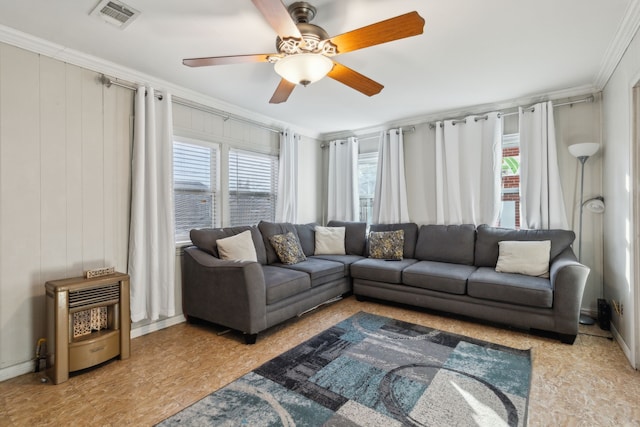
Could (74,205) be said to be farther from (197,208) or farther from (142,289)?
(197,208)

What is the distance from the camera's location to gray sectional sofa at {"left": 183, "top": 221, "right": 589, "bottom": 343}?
8.95ft

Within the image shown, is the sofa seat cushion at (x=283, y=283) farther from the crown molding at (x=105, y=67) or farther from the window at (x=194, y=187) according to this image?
the crown molding at (x=105, y=67)

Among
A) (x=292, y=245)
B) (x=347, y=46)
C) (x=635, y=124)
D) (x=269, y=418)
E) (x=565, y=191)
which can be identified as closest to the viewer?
(x=269, y=418)

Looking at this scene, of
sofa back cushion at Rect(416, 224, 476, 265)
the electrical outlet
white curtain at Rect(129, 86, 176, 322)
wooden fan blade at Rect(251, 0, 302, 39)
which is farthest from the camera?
sofa back cushion at Rect(416, 224, 476, 265)

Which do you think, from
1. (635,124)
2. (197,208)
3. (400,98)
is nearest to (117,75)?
(197,208)

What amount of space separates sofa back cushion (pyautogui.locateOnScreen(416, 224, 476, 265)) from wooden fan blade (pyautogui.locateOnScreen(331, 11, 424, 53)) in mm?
2797

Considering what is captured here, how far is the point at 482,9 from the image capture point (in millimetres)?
1990

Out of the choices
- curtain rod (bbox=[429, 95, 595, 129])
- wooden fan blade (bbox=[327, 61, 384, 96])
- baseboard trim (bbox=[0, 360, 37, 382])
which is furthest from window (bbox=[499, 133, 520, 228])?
baseboard trim (bbox=[0, 360, 37, 382])

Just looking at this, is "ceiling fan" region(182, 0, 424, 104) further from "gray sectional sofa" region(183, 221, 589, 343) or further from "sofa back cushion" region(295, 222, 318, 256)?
"sofa back cushion" region(295, 222, 318, 256)

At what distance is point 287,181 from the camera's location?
4543mm

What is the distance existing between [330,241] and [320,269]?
109cm

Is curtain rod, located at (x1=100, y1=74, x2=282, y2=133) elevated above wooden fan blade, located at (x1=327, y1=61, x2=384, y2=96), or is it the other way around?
curtain rod, located at (x1=100, y1=74, x2=282, y2=133)

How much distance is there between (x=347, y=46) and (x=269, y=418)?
2251 millimetres

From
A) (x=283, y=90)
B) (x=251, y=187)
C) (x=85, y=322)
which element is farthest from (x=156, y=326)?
(x=283, y=90)
